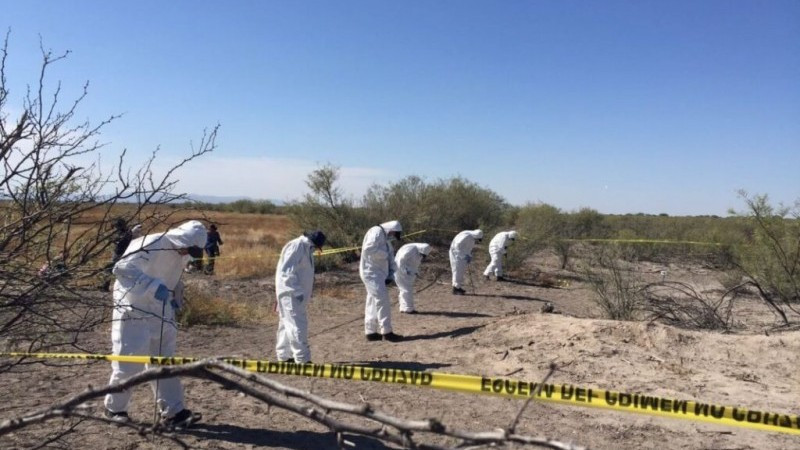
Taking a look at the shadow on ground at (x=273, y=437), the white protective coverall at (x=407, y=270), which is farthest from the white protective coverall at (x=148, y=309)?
the white protective coverall at (x=407, y=270)

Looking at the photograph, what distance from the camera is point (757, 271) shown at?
1373cm

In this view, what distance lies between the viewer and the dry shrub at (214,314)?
1005 cm

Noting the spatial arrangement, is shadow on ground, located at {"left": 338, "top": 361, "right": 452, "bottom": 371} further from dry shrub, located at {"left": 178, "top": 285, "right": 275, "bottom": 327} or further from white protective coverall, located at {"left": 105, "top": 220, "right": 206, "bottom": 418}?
dry shrub, located at {"left": 178, "top": 285, "right": 275, "bottom": 327}

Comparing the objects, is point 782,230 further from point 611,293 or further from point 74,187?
point 74,187

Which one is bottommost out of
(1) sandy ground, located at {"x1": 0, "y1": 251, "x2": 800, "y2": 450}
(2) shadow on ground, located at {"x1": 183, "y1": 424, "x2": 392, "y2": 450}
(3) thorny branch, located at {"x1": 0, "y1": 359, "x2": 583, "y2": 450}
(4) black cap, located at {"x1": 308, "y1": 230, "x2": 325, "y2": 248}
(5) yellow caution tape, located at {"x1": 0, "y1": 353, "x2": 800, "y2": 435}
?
(2) shadow on ground, located at {"x1": 183, "y1": 424, "x2": 392, "y2": 450}

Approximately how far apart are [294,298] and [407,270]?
4.70 meters

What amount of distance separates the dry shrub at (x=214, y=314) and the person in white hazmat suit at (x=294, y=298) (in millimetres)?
3170

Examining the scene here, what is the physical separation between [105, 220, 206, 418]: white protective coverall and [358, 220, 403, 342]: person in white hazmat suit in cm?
415

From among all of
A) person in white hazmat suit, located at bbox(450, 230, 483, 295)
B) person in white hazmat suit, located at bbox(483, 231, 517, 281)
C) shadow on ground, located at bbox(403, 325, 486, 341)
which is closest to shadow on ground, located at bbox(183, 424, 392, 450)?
shadow on ground, located at bbox(403, 325, 486, 341)

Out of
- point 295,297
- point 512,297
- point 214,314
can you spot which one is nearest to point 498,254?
point 512,297

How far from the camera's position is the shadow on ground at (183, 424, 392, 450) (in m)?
4.96

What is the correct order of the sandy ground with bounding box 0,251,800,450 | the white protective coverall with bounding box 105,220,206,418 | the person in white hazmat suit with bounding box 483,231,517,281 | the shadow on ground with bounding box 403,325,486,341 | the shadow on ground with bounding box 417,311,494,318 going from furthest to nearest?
1. the person in white hazmat suit with bounding box 483,231,517,281
2. the shadow on ground with bounding box 417,311,494,318
3. the shadow on ground with bounding box 403,325,486,341
4. the sandy ground with bounding box 0,251,800,450
5. the white protective coverall with bounding box 105,220,206,418

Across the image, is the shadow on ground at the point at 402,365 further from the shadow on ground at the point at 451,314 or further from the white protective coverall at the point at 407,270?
the white protective coverall at the point at 407,270

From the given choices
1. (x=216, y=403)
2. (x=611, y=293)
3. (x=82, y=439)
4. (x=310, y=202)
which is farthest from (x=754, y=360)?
(x=310, y=202)
